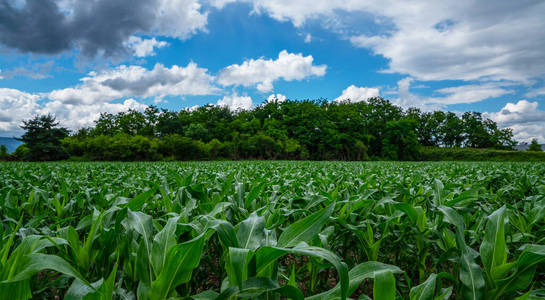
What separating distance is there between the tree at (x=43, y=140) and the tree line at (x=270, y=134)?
0.35 feet

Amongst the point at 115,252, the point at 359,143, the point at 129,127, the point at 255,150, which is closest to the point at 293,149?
the point at 255,150

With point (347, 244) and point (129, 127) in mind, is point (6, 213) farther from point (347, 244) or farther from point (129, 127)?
point (129, 127)

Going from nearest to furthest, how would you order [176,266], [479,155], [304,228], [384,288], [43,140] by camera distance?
[384,288]
[176,266]
[304,228]
[43,140]
[479,155]

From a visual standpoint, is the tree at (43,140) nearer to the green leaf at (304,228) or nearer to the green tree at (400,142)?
the green leaf at (304,228)

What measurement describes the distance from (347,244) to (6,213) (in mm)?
3085

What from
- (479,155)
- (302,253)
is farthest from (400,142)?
(302,253)

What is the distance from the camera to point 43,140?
3359 cm

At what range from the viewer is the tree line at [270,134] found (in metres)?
33.6

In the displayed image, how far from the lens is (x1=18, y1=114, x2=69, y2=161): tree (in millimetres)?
32625

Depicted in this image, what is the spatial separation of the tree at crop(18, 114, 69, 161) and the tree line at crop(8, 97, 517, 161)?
11 cm

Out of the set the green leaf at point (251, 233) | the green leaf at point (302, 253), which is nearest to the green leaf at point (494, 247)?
the green leaf at point (302, 253)

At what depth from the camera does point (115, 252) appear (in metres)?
1.38

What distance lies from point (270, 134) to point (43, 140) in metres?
33.6

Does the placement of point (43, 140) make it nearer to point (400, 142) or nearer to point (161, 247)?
point (161, 247)
